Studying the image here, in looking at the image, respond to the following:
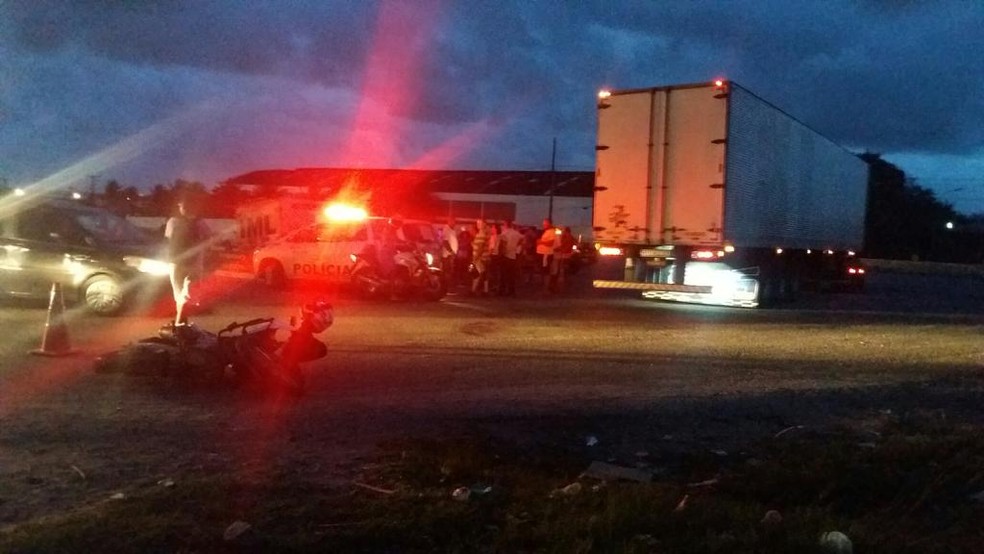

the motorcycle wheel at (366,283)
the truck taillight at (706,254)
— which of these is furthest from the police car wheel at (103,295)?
the truck taillight at (706,254)

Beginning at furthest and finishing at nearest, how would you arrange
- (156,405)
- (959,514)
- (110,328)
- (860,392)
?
(110,328) < (860,392) < (156,405) < (959,514)

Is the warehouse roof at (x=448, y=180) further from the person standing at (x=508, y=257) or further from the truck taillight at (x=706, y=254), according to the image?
the truck taillight at (x=706, y=254)

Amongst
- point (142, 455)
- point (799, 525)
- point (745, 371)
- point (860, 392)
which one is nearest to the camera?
point (799, 525)

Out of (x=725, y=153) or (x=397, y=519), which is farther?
(x=725, y=153)

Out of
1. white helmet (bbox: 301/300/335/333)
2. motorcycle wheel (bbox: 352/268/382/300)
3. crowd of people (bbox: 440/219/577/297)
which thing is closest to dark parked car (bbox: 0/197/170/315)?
motorcycle wheel (bbox: 352/268/382/300)

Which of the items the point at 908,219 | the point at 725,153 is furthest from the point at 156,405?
the point at 908,219

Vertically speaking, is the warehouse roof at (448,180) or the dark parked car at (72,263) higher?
the warehouse roof at (448,180)

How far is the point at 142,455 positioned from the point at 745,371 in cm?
721

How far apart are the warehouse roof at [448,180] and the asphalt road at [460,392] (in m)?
Result: 43.2

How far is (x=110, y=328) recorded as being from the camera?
565 inches

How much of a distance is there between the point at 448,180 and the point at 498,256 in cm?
4373

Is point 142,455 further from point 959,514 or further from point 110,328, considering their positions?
point 110,328

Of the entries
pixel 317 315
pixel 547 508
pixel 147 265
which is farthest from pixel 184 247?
pixel 547 508

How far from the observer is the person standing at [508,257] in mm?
22938
